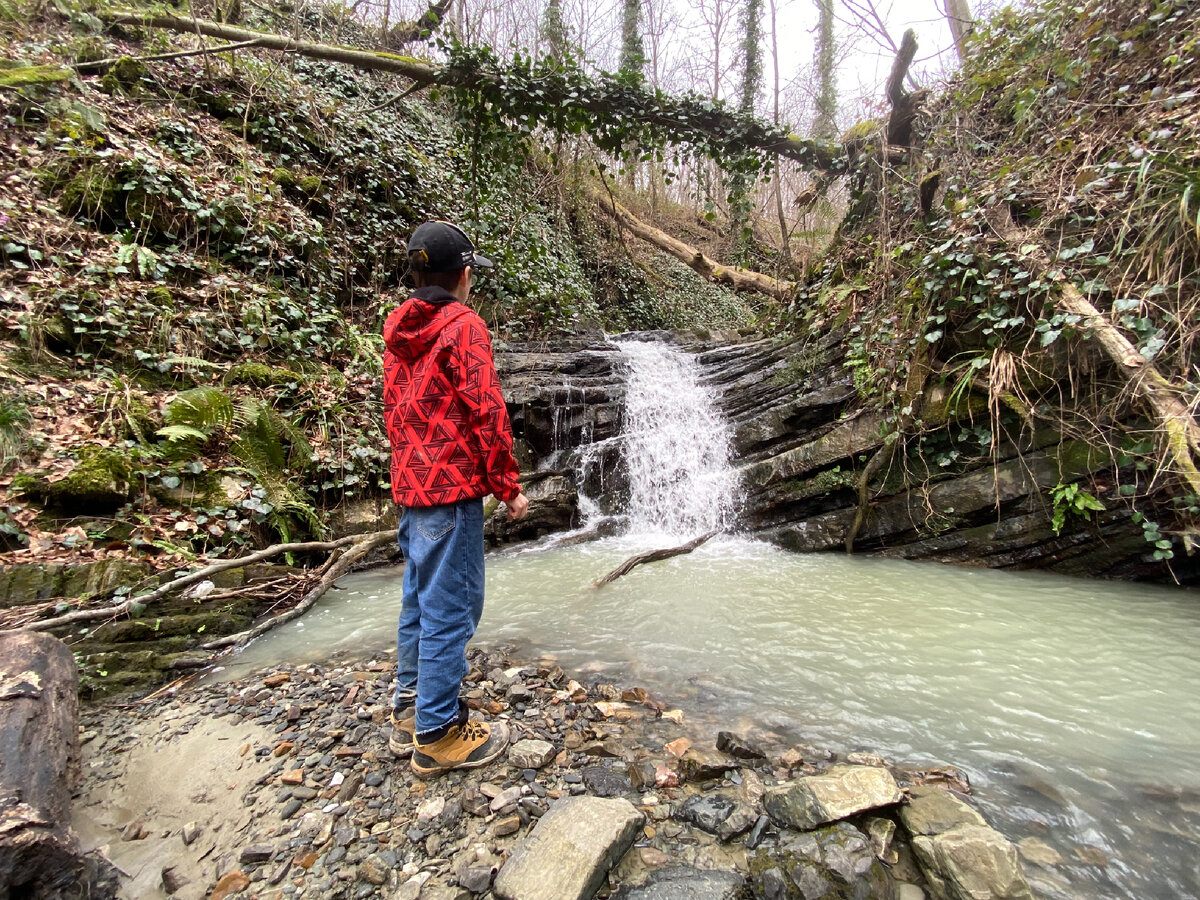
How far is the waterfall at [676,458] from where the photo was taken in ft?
21.2

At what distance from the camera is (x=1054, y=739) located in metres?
2.29

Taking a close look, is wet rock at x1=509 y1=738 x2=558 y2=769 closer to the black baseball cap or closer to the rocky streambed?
the rocky streambed

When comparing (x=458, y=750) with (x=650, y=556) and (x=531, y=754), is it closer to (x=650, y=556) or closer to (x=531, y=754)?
(x=531, y=754)

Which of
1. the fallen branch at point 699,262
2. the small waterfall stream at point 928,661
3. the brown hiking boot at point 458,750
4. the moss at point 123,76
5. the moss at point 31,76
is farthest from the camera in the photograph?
the fallen branch at point 699,262

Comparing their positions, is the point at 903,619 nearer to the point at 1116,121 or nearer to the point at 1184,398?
the point at 1184,398

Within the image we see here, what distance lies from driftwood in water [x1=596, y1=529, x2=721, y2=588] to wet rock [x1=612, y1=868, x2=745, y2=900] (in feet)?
9.86

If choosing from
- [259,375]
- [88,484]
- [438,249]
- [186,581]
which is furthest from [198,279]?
[438,249]

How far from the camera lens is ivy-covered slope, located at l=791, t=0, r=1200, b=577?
3691mm

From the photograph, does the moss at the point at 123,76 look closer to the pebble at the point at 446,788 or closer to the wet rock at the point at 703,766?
the pebble at the point at 446,788

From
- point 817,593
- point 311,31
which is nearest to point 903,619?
point 817,593

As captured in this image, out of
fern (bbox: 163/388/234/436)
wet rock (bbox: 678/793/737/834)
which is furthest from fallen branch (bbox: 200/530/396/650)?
wet rock (bbox: 678/793/737/834)

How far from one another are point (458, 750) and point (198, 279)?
661 cm

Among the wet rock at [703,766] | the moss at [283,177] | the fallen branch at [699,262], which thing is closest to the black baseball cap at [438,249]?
the wet rock at [703,766]

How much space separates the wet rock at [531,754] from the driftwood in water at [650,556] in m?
2.37
